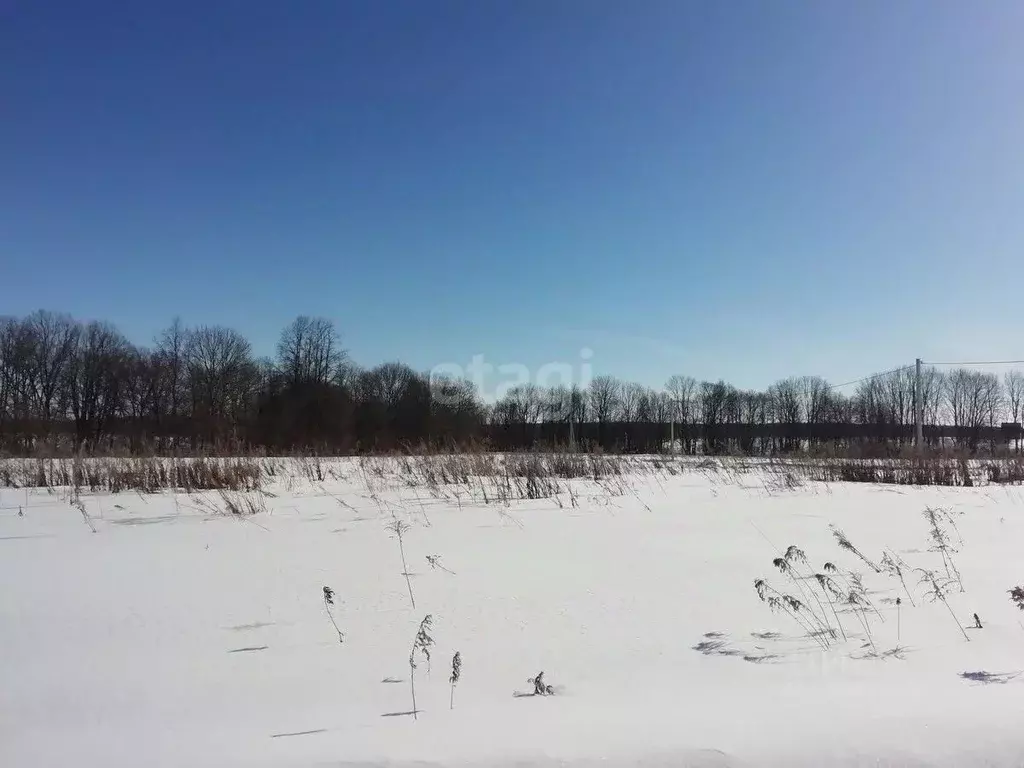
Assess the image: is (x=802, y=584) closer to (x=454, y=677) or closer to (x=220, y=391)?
(x=454, y=677)

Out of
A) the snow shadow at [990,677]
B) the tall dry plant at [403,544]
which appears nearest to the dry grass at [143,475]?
the tall dry plant at [403,544]

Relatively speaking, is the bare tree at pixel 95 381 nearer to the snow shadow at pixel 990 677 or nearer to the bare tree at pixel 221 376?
the bare tree at pixel 221 376

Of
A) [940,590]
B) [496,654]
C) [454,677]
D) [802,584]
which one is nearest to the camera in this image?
[454,677]

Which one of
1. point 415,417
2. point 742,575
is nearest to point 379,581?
point 742,575

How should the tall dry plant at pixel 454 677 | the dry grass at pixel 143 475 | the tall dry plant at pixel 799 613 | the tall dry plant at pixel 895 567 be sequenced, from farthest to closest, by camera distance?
the dry grass at pixel 143 475 < the tall dry plant at pixel 895 567 < the tall dry plant at pixel 799 613 < the tall dry plant at pixel 454 677

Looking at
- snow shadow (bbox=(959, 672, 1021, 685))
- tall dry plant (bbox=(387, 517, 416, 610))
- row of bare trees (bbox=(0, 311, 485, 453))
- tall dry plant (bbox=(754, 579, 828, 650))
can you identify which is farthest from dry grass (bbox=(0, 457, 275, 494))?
row of bare trees (bbox=(0, 311, 485, 453))

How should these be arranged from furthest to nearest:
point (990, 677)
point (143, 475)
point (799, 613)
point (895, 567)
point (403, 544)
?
1. point (143, 475)
2. point (403, 544)
3. point (895, 567)
4. point (799, 613)
5. point (990, 677)

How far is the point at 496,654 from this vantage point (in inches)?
111

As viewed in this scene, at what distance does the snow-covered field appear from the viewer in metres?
2.04

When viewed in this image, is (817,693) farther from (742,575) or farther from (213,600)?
(213,600)

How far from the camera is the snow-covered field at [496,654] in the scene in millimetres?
2035

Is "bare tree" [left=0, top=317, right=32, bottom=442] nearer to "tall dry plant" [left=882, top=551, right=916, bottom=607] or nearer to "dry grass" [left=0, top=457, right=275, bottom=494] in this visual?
"dry grass" [left=0, top=457, right=275, bottom=494]

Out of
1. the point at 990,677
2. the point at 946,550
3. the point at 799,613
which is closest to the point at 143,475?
the point at 799,613

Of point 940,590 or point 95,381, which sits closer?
point 940,590
